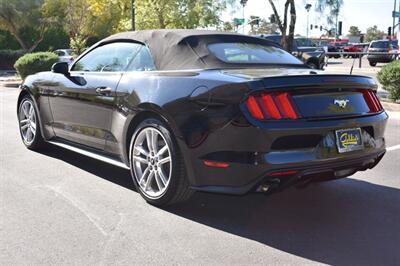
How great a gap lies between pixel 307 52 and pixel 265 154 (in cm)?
2254

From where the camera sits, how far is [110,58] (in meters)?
5.55

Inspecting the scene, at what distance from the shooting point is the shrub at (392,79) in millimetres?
11914

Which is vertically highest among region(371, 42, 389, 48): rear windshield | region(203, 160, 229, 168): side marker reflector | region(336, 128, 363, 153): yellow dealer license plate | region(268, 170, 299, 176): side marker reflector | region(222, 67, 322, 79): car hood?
region(222, 67, 322, 79): car hood

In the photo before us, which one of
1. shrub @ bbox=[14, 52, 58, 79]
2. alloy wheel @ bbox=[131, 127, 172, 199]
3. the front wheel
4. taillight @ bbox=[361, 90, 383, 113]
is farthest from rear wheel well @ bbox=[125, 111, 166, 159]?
shrub @ bbox=[14, 52, 58, 79]

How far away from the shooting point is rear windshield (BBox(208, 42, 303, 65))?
493 cm

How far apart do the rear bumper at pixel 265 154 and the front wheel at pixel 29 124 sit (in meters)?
3.25

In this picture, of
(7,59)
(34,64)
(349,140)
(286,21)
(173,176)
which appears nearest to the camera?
(349,140)

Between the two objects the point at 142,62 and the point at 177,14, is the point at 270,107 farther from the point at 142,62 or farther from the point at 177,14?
the point at 177,14

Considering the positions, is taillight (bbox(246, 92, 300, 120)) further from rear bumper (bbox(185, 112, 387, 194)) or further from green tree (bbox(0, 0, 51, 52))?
→ green tree (bbox(0, 0, 51, 52))

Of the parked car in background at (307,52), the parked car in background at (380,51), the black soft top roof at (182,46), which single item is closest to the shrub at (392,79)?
the parked car in background at (307,52)

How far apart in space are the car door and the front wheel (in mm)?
611

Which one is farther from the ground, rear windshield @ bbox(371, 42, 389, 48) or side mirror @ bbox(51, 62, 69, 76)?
side mirror @ bbox(51, 62, 69, 76)

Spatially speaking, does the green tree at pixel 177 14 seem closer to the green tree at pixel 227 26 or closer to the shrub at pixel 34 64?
the green tree at pixel 227 26

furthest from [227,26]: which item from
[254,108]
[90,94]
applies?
[254,108]
